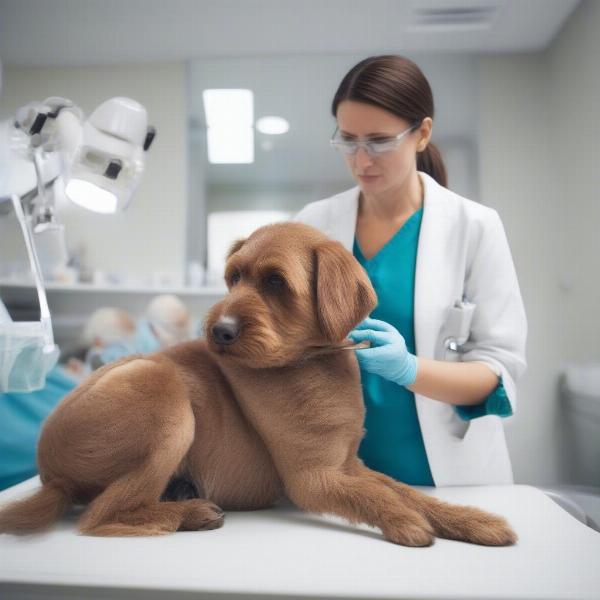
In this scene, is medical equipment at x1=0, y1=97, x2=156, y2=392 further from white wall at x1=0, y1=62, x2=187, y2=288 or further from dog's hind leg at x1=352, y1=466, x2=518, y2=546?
dog's hind leg at x1=352, y1=466, x2=518, y2=546

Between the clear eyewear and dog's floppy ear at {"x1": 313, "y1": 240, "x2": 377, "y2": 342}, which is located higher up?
the clear eyewear

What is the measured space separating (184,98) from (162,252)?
30cm

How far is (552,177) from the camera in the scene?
0.86 m

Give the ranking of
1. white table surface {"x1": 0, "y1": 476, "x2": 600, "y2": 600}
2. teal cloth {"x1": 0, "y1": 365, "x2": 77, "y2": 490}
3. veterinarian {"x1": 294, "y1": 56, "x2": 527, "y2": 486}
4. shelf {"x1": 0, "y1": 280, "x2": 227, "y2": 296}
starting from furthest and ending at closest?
teal cloth {"x1": 0, "y1": 365, "x2": 77, "y2": 490}
shelf {"x1": 0, "y1": 280, "x2": 227, "y2": 296}
veterinarian {"x1": 294, "y1": 56, "x2": 527, "y2": 486}
white table surface {"x1": 0, "y1": 476, "x2": 600, "y2": 600}

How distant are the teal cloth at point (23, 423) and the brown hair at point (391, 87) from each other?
802mm

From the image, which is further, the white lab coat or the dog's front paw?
the white lab coat

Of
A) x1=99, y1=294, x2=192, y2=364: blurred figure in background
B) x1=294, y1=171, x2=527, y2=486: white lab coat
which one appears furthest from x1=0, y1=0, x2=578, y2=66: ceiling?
x1=99, y1=294, x2=192, y2=364: blurred figure in background

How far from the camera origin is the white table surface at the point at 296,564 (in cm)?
56

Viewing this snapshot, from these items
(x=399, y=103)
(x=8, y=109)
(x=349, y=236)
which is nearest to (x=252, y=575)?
(x=349, y=236)

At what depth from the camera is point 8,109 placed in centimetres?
101

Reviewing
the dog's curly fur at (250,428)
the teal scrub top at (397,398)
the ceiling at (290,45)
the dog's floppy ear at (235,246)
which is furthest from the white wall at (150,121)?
the teal scrub top at (397,398)

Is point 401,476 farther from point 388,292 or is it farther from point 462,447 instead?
point 388,292

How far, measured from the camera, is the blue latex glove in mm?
768

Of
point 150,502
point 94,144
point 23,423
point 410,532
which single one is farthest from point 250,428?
point 23,423
